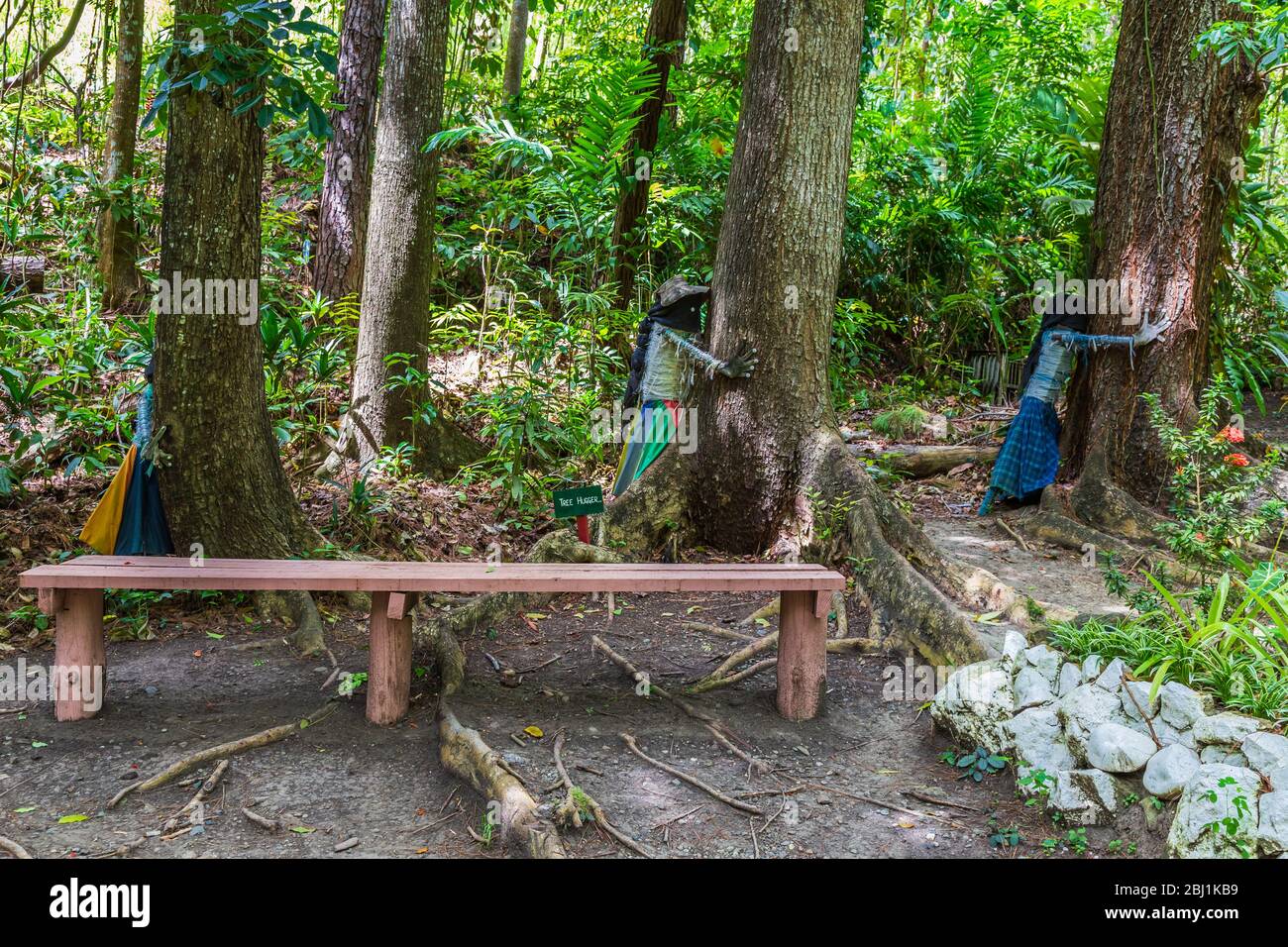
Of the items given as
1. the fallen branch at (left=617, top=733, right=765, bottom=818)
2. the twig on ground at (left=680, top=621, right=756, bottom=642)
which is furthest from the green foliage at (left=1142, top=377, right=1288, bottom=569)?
the fallen branch at (left=617, top=733, right=765, bottom=818)

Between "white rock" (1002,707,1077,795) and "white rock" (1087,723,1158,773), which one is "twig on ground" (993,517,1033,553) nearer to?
"white rock" (1002,707,1077,795)

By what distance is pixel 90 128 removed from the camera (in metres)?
10.2

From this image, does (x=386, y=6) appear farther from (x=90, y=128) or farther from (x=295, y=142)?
(x=90, y=128)

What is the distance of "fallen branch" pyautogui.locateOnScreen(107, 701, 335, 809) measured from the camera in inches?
138

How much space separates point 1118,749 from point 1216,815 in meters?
0.46

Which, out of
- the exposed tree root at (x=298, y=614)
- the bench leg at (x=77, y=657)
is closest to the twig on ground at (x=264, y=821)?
the bench leg at (x=77, y=657)

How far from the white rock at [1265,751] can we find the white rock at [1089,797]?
413 mm

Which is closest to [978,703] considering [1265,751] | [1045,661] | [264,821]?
[1045,661]

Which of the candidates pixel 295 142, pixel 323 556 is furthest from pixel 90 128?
pixel 323 556

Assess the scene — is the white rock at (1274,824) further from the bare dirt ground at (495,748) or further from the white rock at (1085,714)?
the white rock at (1085,714)

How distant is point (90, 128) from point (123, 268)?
8.60 ft

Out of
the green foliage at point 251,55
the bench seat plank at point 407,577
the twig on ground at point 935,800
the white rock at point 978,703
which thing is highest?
the green foliage at point 251,55

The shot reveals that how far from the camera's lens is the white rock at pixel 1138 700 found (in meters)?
3.51

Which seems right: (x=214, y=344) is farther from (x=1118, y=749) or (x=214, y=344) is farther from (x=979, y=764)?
(x=1118, y=749)
